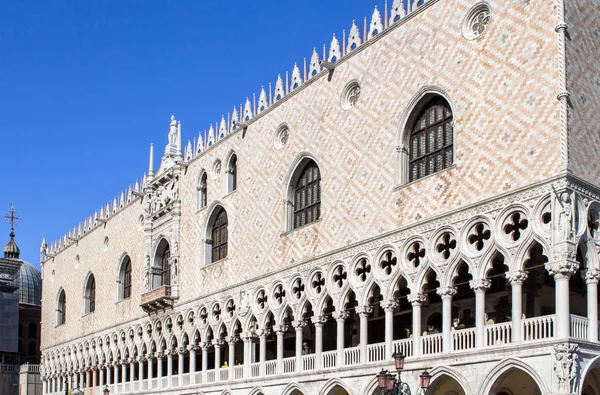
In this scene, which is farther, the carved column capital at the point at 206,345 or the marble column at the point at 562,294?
the carved column capital at the point at 206,345

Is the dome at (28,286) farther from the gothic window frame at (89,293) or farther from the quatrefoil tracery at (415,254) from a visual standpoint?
the quatrefoil tracery at (415,254)

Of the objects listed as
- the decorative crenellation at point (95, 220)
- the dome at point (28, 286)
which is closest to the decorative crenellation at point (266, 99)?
the decorative crenellation at point (95, 220)

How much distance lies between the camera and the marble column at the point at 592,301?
1564 centimetres

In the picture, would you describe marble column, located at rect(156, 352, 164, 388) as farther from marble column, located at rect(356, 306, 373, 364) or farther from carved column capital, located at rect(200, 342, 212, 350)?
marble column, located at rect(356, 306, 373, 364)

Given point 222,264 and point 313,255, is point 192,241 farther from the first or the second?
point 313,255

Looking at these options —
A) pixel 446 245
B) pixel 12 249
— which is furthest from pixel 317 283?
pixel 12 249

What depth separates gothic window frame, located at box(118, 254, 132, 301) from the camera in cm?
3359

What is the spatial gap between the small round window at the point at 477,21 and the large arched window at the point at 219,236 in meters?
10.9

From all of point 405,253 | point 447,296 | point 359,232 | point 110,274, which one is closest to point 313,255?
point 359,232

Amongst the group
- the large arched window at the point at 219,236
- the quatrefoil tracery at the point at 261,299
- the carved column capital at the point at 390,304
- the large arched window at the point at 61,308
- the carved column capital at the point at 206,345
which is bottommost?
Answer: the carved column capital at the point at 206,345

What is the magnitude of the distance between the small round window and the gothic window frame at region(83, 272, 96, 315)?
23.5 metres

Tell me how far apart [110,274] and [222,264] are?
10025mm

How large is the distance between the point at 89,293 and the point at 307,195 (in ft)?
58.1

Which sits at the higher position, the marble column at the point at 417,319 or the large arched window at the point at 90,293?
the large arched window at the point at 90,293
